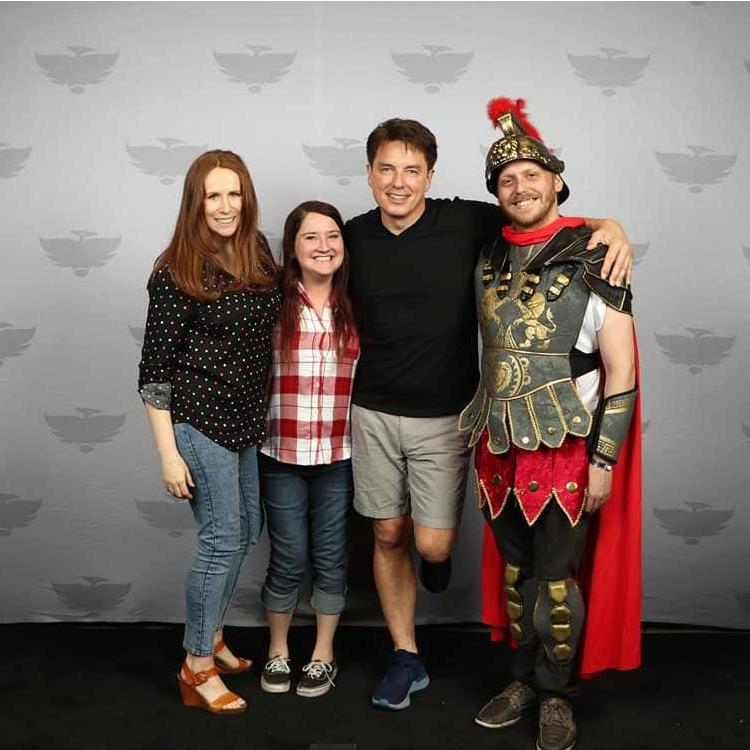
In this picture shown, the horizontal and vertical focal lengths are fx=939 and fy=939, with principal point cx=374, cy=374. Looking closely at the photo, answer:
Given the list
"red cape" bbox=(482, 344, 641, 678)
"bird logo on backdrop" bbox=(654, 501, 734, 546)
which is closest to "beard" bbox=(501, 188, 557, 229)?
"red cape" bbox=(482, 344, 641, 678)

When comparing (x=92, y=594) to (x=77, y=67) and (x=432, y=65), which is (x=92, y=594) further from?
(x=432, y=65)

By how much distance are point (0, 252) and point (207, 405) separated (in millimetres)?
1144

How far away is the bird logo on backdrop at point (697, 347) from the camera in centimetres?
309

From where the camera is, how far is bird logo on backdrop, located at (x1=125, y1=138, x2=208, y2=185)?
3.02m

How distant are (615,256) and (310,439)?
37.6 inches

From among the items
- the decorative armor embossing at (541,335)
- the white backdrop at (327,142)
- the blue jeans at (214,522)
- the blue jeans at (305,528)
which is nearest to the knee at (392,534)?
the blue jeans at (305,528)

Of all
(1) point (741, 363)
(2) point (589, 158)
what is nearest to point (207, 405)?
(2) point (589, 158)

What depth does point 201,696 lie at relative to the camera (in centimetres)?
259

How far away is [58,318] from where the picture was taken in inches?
122

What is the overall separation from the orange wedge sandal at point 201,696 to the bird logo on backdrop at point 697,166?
6.81ft

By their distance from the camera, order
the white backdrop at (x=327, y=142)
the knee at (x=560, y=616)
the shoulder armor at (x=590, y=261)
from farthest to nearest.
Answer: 1. the white backdrop at (x=327, y=142)
2. the knee at (x=560, y=616)
3. the shoulder armor at (x=590, y=261)

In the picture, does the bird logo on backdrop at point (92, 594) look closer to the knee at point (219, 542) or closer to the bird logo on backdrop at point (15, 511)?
the bird logo on backdrop at point (15, 511)

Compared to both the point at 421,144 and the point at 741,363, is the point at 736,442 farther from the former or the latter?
the point at 421,144

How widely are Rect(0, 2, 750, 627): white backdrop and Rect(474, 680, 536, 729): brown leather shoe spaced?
1013mm
